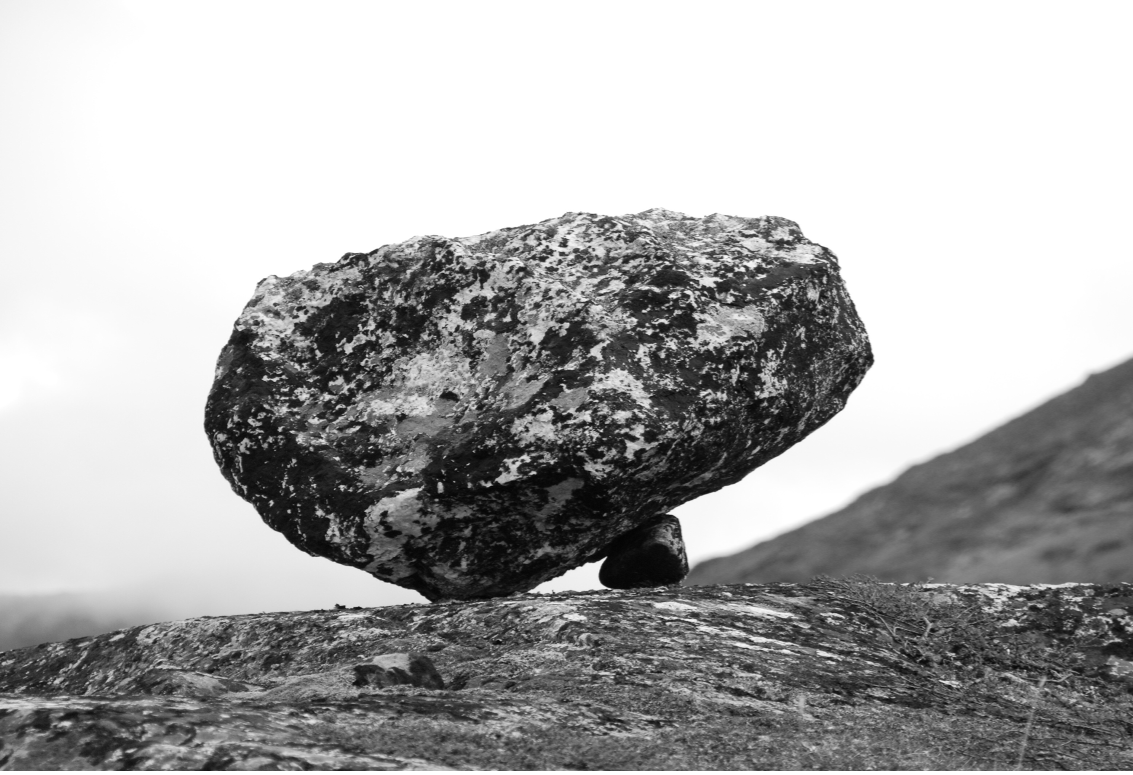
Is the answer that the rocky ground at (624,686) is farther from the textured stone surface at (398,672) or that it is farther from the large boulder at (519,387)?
the large boulder at (519,387)

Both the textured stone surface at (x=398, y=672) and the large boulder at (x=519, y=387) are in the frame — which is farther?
the large boulder at (x=519, y=387)

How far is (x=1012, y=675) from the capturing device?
8742mm

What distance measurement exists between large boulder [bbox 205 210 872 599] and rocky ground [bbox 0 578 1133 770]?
1.04 m

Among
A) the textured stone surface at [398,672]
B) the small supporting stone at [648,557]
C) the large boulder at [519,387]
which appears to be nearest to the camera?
the textured stone surface at [398,672]

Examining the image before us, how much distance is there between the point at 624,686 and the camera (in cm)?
694

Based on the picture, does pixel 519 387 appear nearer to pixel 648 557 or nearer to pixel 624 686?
pixel 648 557

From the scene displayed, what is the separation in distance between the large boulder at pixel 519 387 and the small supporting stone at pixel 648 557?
0.19m

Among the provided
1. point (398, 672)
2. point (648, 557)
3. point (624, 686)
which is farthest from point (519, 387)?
point (624, 686)

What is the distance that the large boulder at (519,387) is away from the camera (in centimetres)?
995

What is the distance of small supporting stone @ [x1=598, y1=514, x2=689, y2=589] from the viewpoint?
11391mm

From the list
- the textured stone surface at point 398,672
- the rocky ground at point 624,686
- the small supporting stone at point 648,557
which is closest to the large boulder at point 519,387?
the small supporting stone at point 648,557

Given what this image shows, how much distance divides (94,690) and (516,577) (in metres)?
4.04

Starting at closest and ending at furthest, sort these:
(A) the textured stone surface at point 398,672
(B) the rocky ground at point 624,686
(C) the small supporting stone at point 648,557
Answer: (B) the rocky ground at point 624,686, (A) the textured stone surface at point 398,672, (C) the small supporting stone at point 648,557

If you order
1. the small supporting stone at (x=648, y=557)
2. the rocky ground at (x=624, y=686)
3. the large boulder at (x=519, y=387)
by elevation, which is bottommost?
→ the rocky ground at (x=624, y=686)
